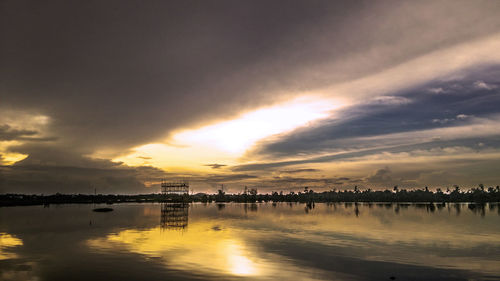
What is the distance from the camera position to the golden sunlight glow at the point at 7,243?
30.9 metres

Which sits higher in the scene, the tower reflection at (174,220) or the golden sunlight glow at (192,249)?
the golden sunlight glow at (192,249)

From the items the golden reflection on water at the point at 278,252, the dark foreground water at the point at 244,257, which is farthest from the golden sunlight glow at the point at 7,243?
the golden reflection on water at the point at 278,252

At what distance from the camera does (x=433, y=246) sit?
3841 centimetres

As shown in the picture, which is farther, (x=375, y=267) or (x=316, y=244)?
(x=316, y=244)

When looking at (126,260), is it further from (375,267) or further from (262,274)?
(375,267)

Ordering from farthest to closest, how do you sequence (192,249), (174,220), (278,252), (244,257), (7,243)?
(174,220), (7,243), (192,249), (278,252), (244,257)

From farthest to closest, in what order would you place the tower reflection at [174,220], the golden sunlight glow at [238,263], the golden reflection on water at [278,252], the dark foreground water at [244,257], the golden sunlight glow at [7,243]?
the tower reflection at [174,220]
the golden sunlight glow at [7,243]
the golden reflection on water at [278,252]
the golden sunlight glow at [238,263]
the dark foreground water at [244,257]

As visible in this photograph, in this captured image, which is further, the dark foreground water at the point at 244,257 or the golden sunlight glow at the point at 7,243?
the golden sunlight glow at the point at 7,243

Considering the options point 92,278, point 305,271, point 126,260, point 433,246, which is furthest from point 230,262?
point 433,246

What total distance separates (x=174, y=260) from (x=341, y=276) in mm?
15027

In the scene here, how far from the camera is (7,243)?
126 feet

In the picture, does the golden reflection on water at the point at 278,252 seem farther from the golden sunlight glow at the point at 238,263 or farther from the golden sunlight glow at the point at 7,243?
the golden sunlight glow at the point at 7,243

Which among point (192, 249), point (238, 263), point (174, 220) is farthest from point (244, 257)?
point (174, 220)

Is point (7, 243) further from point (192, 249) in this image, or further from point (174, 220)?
point (174, 220)
